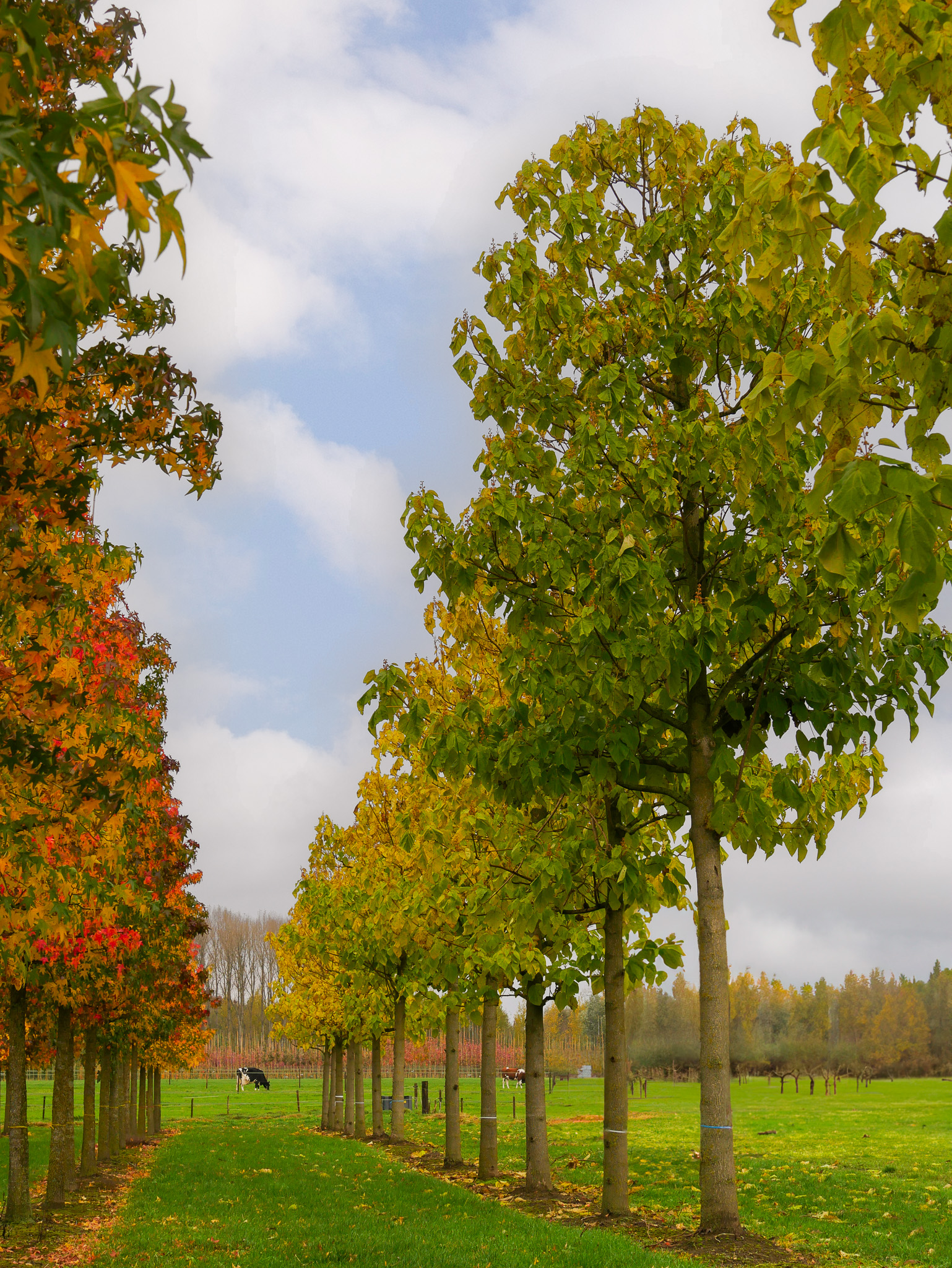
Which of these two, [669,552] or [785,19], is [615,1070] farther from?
[785,19]


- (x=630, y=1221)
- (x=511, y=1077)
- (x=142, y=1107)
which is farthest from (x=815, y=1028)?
(x=630, y=1221)

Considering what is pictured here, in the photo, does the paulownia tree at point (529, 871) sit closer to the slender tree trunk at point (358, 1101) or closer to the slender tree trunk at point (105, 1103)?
the slender tree trunk at point (105, 1103)

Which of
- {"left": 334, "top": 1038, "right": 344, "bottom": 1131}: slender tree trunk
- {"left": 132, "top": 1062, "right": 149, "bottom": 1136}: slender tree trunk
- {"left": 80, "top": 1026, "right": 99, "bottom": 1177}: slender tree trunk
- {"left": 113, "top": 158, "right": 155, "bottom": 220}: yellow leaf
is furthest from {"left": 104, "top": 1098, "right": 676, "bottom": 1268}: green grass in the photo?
{"left": 334, "top": 1038, "right": 344, "bottom": 1131}: slender tree trunk

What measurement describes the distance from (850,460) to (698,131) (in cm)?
747

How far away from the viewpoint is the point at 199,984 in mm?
25000

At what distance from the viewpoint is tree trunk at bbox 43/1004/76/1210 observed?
14.3m

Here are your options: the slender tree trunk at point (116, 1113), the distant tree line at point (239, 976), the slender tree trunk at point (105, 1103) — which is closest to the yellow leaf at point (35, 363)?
the slender tree trunk at point (105, 1103)

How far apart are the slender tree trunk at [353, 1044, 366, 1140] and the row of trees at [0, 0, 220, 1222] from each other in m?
16.1

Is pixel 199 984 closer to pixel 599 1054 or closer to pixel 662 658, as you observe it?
pixel 662 658

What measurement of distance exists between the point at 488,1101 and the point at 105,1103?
10.8m

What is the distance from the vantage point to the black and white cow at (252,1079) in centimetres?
7750

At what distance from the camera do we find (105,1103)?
21.8 m

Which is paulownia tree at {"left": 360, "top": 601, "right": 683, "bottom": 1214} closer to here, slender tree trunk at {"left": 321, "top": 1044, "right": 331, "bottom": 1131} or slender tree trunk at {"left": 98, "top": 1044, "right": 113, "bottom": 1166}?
slender tree trunk at {"left": 98, "top": 1044, "right": 113, "bottom": 1166}

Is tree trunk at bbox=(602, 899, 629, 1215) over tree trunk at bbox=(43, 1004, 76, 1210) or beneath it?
over
